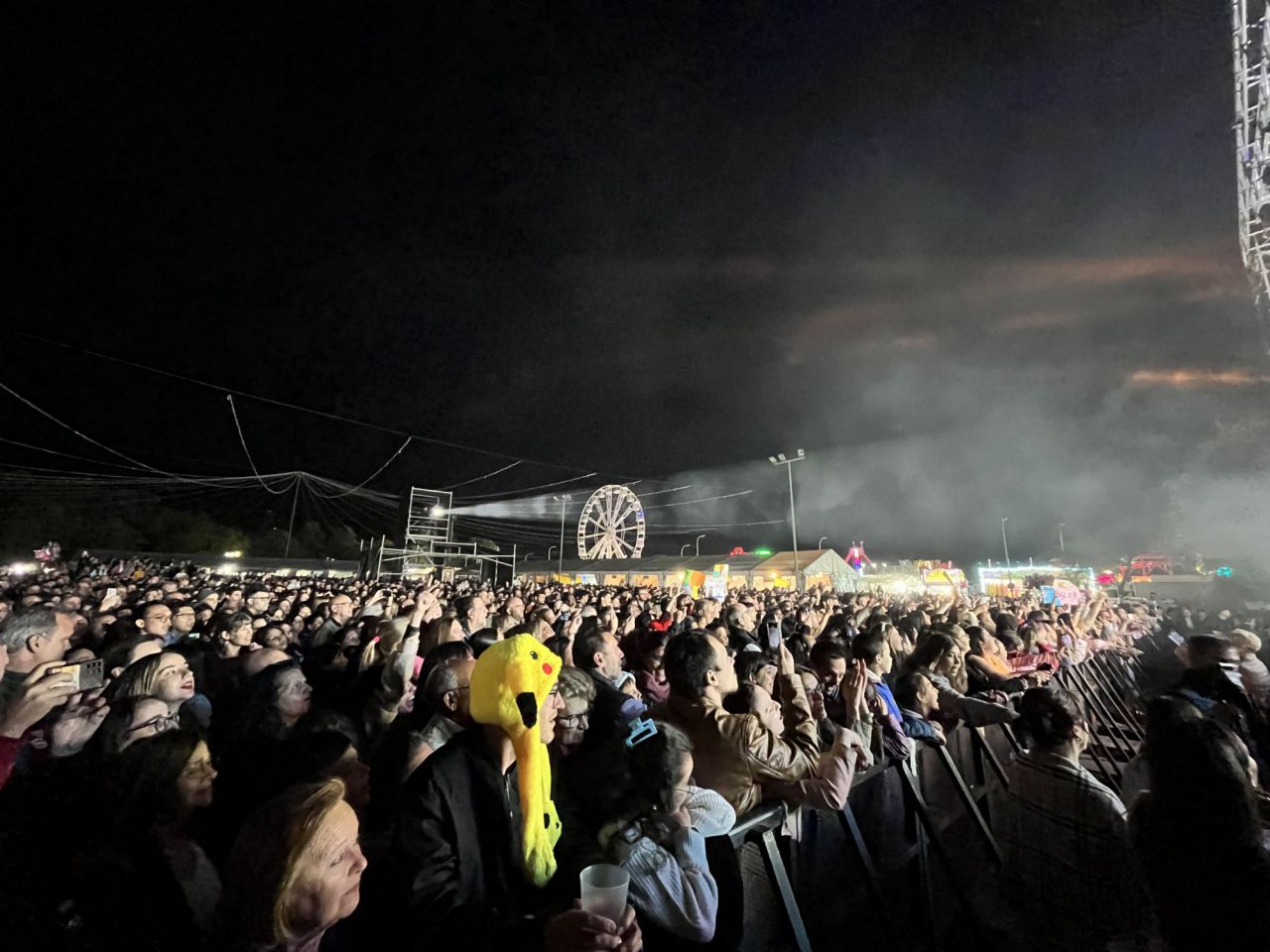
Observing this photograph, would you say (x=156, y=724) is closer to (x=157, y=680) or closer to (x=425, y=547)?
(x=157, y=680)

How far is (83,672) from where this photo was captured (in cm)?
362

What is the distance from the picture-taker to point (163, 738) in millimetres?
2080

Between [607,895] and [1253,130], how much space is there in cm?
2821

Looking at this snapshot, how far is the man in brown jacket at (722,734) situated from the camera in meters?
2.62

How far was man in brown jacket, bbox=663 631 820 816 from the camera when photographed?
2615 millimetres

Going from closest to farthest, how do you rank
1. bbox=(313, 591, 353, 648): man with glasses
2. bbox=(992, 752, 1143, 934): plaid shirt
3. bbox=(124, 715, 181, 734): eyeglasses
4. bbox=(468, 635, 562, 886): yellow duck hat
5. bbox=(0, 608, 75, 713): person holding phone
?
bbox=(468, 635, 562, 886): yellow duck hat
bbox=(124, 715, 181, 734): eyeglasses
bbox=(992, 752, 1143, 934): plaid shirt
bbox=(0, 608, 75, 713): person holding phone
bbox=(313, 591, 353, 648): man with glasses

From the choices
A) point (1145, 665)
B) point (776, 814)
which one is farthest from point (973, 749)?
point (1145, 665)

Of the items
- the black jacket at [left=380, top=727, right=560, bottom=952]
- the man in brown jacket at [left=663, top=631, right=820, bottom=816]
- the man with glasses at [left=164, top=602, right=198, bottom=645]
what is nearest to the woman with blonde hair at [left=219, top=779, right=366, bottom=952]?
the black jacket at [left=380, top=727, right=560, bottom=952]

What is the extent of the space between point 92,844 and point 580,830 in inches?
66.8

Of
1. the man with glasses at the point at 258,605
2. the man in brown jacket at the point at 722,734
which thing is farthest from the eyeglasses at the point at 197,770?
the man with glasses at the point at 258,605

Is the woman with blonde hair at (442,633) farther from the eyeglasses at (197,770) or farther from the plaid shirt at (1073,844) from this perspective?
the plaid shirt at (1073,844)

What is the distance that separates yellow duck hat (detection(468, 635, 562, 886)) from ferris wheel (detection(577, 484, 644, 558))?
36.0 m

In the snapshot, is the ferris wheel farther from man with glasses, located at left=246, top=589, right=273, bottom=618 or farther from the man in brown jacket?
the man in brown jacket

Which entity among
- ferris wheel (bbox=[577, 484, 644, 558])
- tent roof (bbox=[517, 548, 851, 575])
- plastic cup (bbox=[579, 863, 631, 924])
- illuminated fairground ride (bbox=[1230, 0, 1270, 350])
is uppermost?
illuminated fairground ride (bbox=[1230, 0, 1270, 350])
